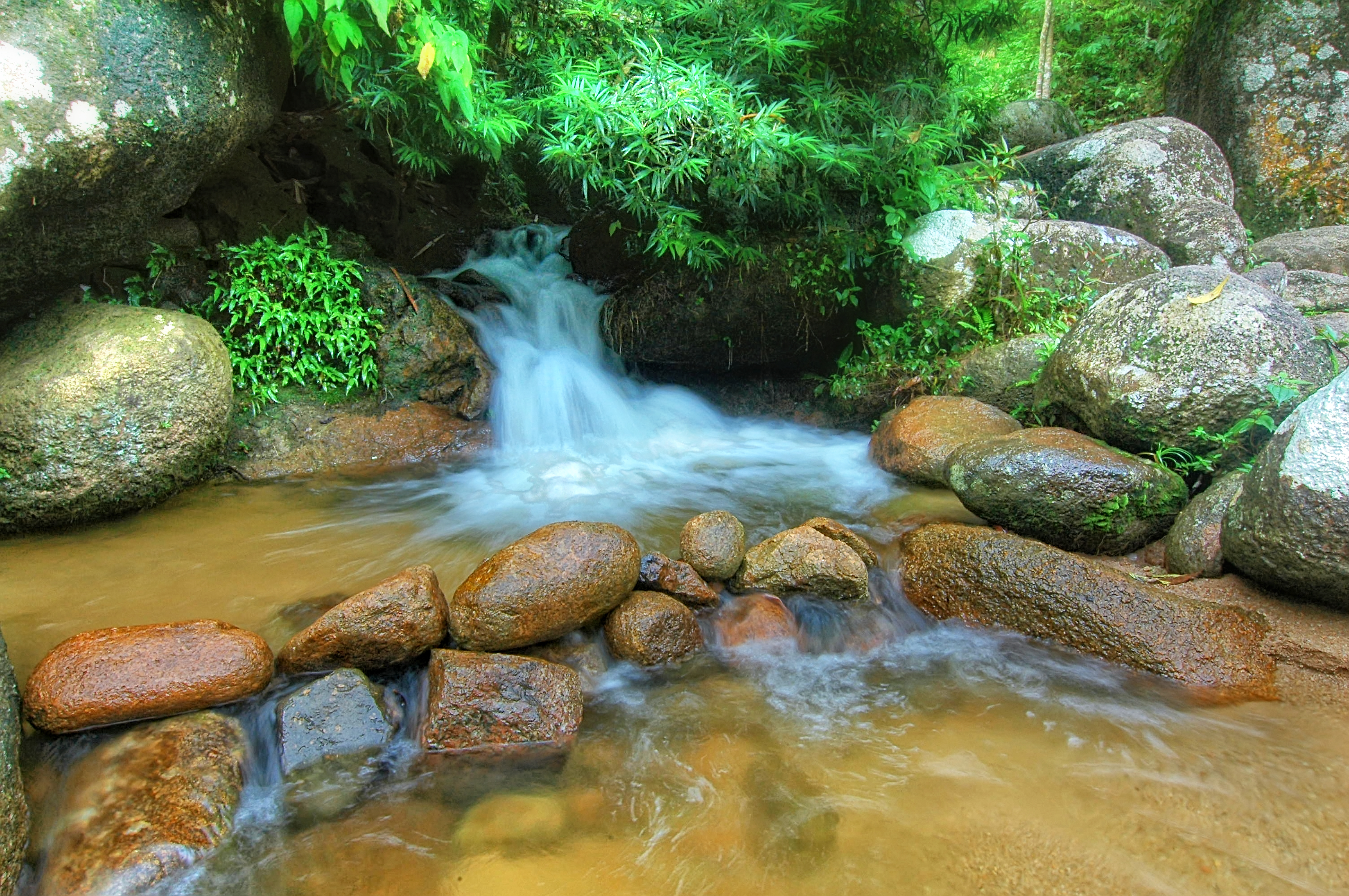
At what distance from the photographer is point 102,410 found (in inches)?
181

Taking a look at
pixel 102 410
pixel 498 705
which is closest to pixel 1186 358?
pixel 498 705

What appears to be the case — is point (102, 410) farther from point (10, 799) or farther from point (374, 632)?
point (10, 799)

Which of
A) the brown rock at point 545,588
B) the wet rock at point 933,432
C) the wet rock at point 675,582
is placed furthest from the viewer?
the wet rock at point 933,432

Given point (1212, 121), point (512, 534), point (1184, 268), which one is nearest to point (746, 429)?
point (512, 534)

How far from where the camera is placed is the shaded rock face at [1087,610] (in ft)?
11.7

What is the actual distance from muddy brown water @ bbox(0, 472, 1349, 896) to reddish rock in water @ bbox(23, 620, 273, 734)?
165 millimetres

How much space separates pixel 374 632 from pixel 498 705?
0.65m

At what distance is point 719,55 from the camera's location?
6023 millimetres

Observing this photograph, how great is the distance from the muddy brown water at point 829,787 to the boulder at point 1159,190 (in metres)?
5.66

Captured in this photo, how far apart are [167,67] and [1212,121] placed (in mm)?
10514

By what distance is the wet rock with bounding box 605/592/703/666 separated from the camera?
12.4 ft

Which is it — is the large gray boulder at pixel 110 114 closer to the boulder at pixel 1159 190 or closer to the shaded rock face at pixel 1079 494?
the shaded rock face at pixel 1079 494

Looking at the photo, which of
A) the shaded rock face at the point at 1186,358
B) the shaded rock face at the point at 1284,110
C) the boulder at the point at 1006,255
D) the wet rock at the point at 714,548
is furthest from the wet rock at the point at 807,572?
the shaded rock face at the point at 1284,110

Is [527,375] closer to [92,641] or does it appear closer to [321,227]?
[321,227]
